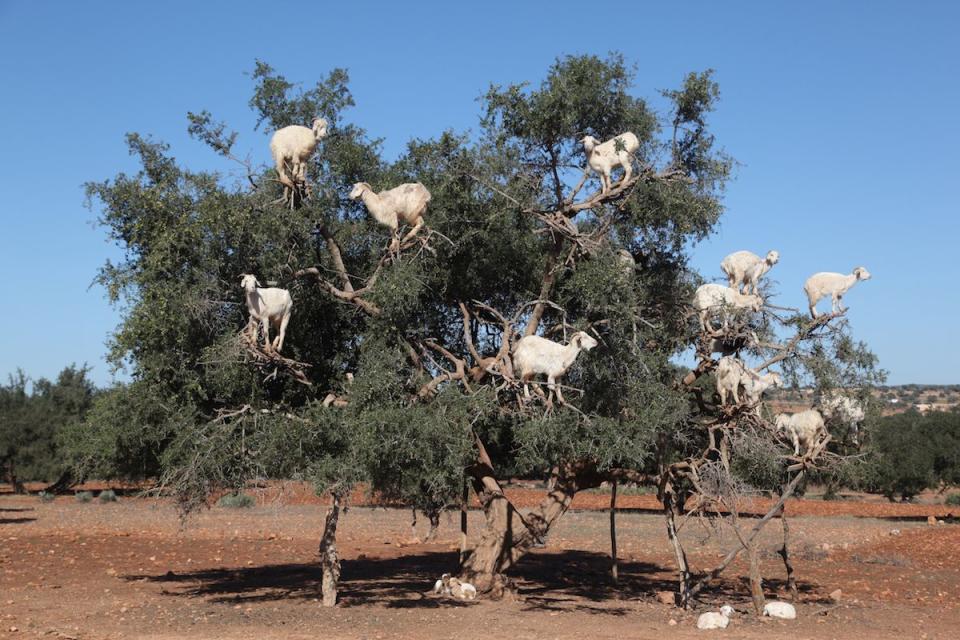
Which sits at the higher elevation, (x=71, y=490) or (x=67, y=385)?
(x=67, y=385)

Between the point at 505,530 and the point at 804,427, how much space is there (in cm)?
518

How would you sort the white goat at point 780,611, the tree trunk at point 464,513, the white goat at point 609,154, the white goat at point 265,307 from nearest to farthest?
the white goat at point 265,307 < the white goat at point 609,154 < the white goat at point 780,611 < the tree trunk at point 464,513

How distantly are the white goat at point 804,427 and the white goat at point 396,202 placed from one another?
21.8ft

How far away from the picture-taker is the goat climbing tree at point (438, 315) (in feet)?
43.7

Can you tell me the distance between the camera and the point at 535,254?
16.5 metres

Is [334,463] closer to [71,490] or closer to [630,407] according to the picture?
[630,407]

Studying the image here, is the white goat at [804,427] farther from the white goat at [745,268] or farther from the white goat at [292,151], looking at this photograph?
the white goat at [292,151]

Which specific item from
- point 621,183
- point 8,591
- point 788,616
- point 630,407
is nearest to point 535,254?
point 621,183

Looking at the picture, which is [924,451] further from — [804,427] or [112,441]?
[112,441]

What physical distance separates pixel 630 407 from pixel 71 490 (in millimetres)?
43430

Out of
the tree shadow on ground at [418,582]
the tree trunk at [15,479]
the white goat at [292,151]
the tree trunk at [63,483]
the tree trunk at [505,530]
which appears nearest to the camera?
the white goat at [292,151]

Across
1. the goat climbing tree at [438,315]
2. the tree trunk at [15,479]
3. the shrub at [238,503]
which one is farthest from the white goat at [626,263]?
the tree trunk at [15,479]

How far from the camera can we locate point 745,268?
1395cm

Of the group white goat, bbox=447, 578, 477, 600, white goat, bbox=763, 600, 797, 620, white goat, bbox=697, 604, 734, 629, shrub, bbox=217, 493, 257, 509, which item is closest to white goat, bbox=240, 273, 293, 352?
white goat, bbox=447, 578, 477, 600
